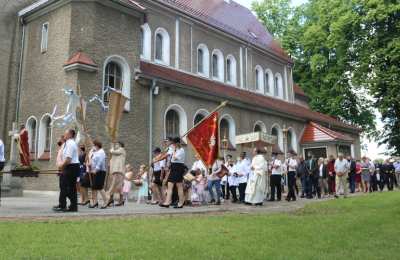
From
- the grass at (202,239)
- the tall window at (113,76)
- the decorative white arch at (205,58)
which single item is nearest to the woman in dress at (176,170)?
the grass at (202,239)

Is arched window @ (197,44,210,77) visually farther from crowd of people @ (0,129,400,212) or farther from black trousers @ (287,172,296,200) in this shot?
black trousers @ (287,172,296,200)

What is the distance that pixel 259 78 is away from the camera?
31031mm

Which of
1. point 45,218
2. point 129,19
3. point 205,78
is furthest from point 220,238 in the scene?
point 205,78

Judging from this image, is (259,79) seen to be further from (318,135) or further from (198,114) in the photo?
(198,114)

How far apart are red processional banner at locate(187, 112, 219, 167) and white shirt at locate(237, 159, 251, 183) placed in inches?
133

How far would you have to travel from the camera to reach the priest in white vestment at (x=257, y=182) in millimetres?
14016

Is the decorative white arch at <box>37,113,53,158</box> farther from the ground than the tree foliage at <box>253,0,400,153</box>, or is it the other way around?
the tree foliage at <box>253,0,400,153</box>

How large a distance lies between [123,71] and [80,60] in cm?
247

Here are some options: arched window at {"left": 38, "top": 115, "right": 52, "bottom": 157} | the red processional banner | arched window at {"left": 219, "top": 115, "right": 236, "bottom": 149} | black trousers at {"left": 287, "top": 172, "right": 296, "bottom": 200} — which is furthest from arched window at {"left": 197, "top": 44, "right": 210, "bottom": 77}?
the red processional banner

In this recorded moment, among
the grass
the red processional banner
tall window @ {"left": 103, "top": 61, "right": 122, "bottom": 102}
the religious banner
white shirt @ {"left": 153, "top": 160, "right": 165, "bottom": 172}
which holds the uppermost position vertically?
tall window @ {"left": 103, "top": 61, "right": 122, "bottom": 102}

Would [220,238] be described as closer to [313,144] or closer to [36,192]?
[36,192]

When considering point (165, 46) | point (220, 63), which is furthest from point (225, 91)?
point (165, 46)

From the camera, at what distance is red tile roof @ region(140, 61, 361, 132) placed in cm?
2026

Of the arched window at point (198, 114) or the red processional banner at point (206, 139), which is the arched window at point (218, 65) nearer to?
the arched window at point (198, 114)
